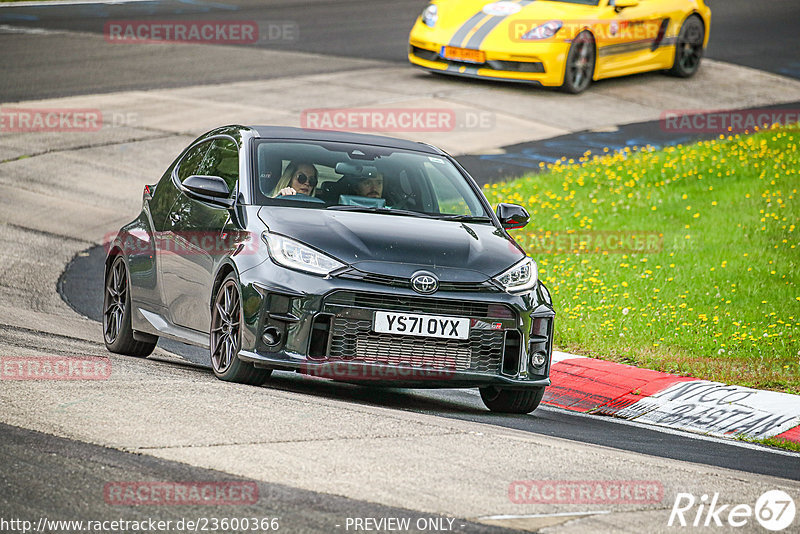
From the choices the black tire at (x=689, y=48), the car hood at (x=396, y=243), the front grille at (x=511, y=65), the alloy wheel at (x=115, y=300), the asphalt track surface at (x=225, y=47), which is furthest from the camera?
the black tire at (x=689, y=48)

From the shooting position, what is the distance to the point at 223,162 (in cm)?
912

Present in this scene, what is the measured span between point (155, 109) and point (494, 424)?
13.1 meters

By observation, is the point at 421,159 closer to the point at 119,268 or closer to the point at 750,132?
the point at 119,268

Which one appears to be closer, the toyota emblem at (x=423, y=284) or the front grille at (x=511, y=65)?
the toyota emblem at (x=423, y=284)

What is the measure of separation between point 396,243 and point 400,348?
2.08 feet

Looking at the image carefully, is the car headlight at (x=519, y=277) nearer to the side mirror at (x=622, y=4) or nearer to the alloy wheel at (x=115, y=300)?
the alloy wheel at (x=115, y=300)

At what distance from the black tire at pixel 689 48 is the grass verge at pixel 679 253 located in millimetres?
4145

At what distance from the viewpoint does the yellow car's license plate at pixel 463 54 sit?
70.3ft

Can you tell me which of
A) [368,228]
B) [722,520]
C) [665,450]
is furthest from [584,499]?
[368,228]

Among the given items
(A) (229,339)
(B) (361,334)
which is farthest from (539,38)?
(B) (361,334)

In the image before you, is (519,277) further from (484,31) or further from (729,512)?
(484,31)

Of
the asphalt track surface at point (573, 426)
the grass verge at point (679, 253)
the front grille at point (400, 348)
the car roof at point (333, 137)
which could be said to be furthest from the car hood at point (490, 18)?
the front grille at point (400, 348)

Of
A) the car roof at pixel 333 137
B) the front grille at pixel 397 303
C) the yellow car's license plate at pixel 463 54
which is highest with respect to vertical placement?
the car roof at pixel 333 137

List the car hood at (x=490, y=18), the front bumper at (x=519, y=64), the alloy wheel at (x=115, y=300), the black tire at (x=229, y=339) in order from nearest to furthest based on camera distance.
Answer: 1. the black tire at (x=229, y=339)
2. the alloy wheel at (x=115, y=300)
3. the car hood at (x=490, y=18)
4. the front bumper at (x=519, y=64)
